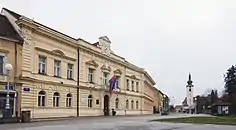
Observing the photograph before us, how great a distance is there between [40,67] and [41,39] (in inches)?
134

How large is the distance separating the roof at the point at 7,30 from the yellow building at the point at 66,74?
50cm

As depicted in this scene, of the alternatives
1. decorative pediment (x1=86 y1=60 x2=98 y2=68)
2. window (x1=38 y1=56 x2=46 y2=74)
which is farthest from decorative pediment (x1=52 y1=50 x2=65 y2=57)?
decorative pediment (x1=86 y1=60 x2=98 y2=68)

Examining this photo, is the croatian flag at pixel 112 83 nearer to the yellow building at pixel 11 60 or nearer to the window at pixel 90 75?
the window at pixel 90 75

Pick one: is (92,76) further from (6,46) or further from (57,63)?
(6,46)

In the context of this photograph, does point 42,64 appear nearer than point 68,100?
Yes

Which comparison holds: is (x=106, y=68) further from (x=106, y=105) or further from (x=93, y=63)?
(x=106, y=105)

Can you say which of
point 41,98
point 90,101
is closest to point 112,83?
point 90,101

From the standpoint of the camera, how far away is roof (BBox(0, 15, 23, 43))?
130 feet

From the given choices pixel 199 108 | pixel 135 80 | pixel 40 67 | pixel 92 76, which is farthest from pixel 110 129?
pixel 199 108

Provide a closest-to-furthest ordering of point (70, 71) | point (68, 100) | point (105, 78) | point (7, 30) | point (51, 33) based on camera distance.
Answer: point (7, 30) → point (51, 33) → point (68, 100) → point (70, 71) → point (105, 78)

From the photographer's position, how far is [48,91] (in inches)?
1848

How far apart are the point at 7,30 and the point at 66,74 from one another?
12998mm

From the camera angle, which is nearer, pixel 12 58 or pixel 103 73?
pixel 12 58

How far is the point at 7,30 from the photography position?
40.7m
